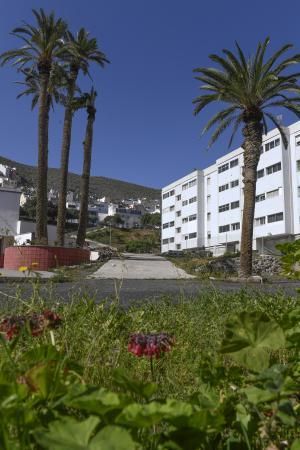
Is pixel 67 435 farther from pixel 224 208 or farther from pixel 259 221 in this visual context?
pixel 224 208

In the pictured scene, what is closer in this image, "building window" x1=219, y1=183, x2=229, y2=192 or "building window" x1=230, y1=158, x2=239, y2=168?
"building window" x1=230, y1=158, x2=239, y2=168

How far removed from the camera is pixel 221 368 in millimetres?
1084

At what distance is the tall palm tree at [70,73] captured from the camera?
84.9 ft

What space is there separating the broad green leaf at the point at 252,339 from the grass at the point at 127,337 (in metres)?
0.15

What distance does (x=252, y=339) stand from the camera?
3.33 ft

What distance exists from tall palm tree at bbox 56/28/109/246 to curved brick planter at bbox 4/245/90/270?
1.88 meters

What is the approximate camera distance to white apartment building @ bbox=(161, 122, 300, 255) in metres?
42.9

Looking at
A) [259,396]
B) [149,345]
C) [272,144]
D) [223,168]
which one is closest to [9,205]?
[272,144]

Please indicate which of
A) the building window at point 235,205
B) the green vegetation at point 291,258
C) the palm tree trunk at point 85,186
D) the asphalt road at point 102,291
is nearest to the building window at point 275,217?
the building window at point 235,205

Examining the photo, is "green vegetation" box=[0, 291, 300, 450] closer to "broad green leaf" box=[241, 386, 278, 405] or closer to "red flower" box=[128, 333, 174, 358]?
"broad green leaf" box=[241, 386, 278, 405]

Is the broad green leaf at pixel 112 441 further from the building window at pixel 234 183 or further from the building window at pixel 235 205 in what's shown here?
the building window at pixel 234 183

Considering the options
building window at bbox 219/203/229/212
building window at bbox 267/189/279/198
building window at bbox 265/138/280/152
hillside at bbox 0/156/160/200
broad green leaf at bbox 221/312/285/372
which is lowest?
broad green leaf at bbox 221/312/285/372

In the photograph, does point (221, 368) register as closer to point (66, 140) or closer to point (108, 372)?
point (108, 372)

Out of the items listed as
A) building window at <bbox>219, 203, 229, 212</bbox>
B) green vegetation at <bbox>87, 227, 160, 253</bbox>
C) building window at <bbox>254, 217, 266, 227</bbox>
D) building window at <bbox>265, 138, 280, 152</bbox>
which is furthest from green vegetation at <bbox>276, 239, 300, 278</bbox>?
green vegetation at <bbox>87, 227, 160, 253</bbox>
